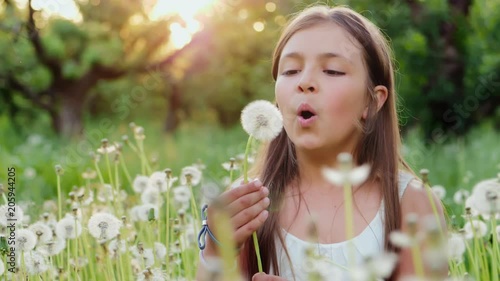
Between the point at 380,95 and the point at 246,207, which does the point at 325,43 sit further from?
the point at 246,207

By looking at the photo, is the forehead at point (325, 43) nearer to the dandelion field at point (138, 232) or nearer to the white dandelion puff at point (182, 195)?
the dandelion field at point (138, 232)

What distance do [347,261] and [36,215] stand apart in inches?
48.7

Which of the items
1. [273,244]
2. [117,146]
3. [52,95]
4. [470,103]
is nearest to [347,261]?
[273,244]

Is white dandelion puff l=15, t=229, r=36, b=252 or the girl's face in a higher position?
the girl's face

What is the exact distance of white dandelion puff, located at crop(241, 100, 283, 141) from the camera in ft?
4.42

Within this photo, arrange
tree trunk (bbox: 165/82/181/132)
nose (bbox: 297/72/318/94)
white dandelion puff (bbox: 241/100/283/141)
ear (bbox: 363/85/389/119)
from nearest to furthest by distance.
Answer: white dandelion puff (bbox: 241/100/283/141), nose (bbox: 297/72/318/94), ear (bbox: 363/85/389/119), tree trunk (bbox: 165/82/181/132)

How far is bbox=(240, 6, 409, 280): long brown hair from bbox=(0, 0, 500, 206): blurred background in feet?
2.70

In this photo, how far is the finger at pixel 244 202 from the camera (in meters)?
1.39

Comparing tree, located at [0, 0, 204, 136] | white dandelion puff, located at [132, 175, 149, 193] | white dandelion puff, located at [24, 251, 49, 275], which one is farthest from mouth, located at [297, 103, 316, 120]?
tree, located at [0, 0, 204, 136]

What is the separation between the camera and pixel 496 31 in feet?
21.3

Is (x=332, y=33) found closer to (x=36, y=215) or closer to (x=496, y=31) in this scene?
(x=36, y=215)

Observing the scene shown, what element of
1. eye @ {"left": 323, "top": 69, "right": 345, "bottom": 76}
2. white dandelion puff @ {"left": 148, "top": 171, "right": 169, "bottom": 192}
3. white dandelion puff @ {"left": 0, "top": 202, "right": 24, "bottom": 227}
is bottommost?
white dandelion puff @ {"left": 0, "top": 202, "right": 24, "bottom": 227}

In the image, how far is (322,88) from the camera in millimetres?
1538

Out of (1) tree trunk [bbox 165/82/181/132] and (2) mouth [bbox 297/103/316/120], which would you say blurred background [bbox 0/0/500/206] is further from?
(2) mouth [bbox 297/103/316/120]
